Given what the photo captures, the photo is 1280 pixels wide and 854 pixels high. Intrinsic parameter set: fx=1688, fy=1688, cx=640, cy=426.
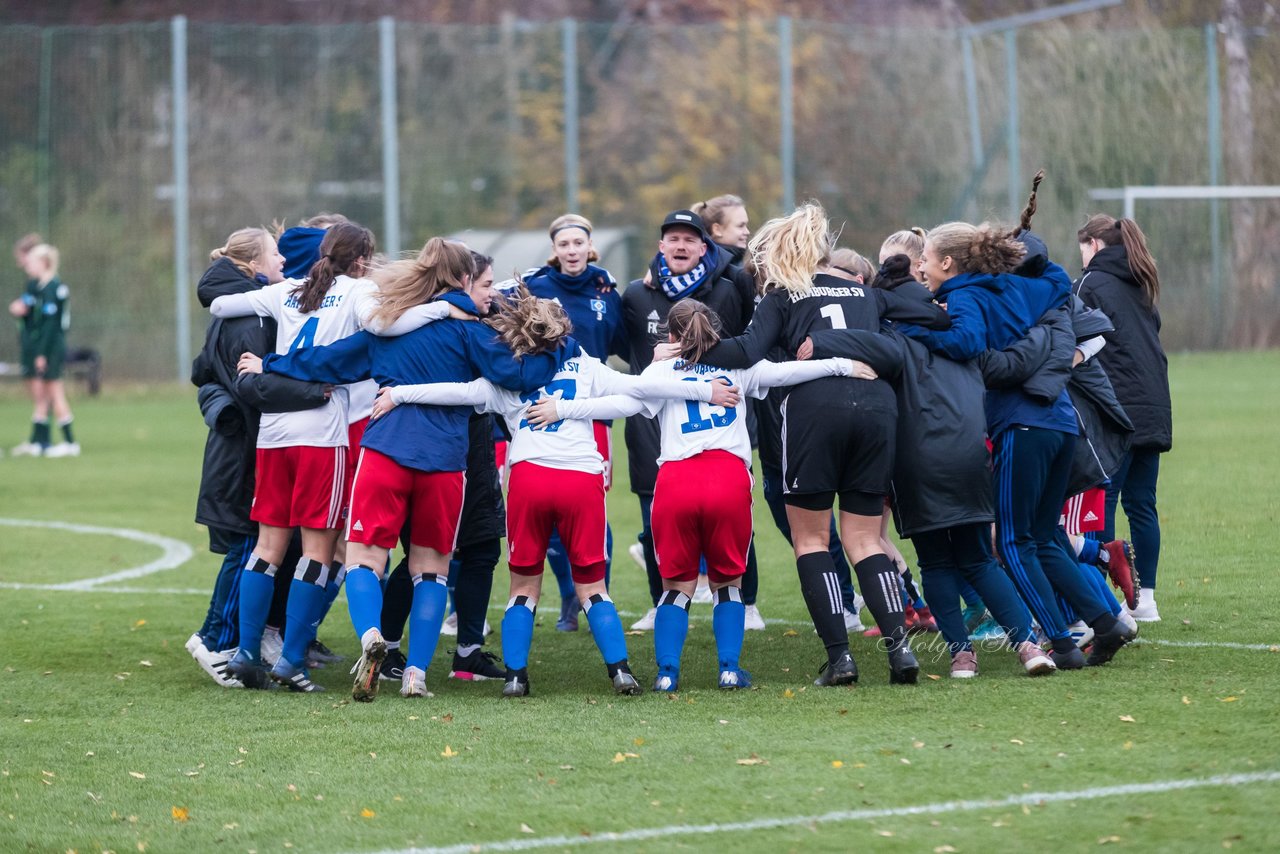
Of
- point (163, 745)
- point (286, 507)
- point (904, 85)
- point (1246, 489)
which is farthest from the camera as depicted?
point (904, 85)

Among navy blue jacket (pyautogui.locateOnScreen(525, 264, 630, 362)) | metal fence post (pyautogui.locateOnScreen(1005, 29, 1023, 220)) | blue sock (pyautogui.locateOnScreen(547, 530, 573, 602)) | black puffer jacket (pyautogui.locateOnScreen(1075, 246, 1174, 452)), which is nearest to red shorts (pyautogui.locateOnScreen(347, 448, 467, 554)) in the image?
navy blue jacket (pyautogui.locateOnScreen(525, 264, 630, 362))

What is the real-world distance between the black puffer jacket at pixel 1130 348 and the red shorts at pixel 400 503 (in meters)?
3.09

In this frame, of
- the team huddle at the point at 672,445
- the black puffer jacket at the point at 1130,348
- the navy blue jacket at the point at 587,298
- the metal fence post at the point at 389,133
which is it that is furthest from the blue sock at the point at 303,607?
the metal fence post at the point at 389,133

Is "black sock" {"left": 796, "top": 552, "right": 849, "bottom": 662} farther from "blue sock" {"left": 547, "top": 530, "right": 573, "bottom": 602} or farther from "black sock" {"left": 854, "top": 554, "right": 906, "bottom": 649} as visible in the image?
"blue sock" {"left": 547, "top": 530, "right": 573, "bottom": 602}

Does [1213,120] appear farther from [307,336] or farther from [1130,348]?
[307,336]

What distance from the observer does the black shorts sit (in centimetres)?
647

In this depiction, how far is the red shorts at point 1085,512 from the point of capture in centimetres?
744

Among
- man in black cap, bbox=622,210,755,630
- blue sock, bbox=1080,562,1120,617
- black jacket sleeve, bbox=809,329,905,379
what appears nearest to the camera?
black jacket sleeve, bbox=809,329,905,379

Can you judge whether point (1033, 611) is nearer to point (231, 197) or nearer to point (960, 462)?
point (960, 462)

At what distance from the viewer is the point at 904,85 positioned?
27469 millimetres

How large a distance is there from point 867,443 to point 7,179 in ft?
73.3

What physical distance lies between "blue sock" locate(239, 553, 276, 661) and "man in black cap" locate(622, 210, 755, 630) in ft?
5.78

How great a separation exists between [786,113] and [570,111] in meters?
3.39

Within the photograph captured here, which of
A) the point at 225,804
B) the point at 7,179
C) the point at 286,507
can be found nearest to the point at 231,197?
the point at 7,179
